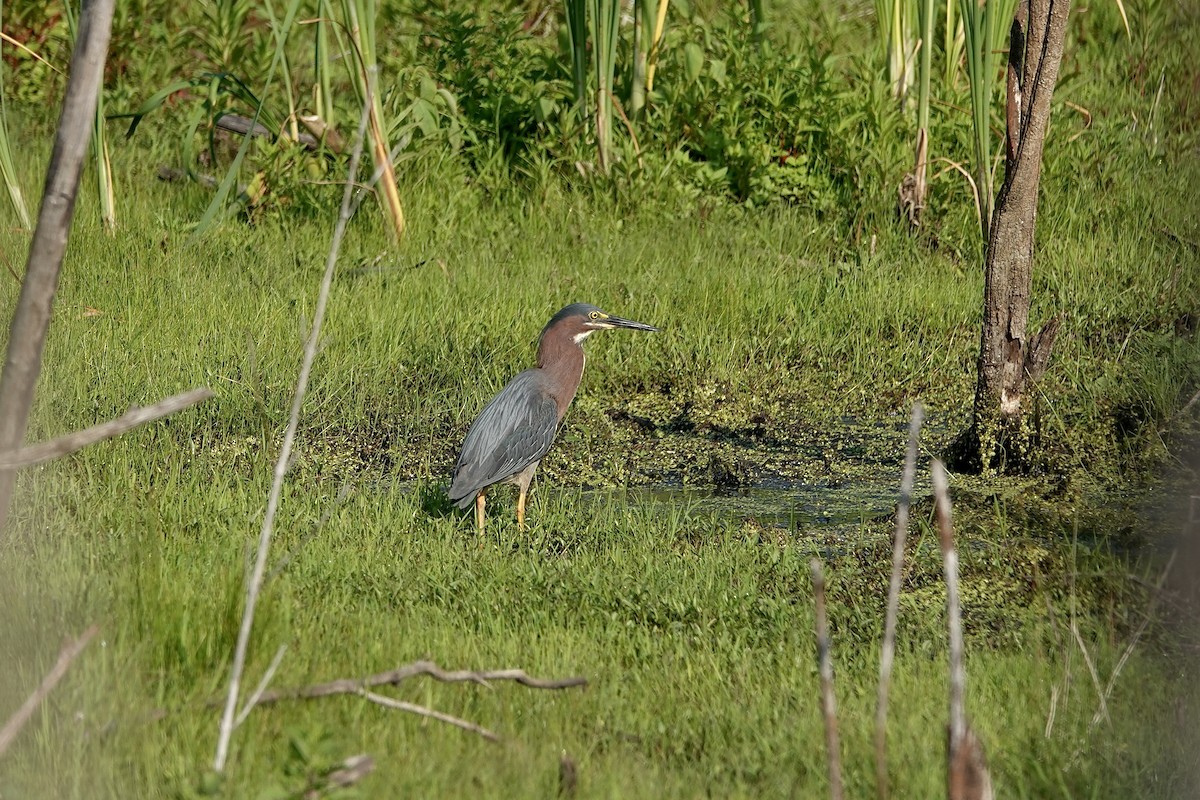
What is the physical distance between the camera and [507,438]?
4871 millimetres

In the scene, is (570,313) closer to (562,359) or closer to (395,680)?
(562,359)

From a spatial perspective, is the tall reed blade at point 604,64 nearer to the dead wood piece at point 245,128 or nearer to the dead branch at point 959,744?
the dead wood piece at point 245,128

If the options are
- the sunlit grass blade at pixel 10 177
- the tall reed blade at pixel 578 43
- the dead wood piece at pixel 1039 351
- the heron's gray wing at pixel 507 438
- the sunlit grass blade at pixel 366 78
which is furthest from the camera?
the tall reed blade at pixel 578 43

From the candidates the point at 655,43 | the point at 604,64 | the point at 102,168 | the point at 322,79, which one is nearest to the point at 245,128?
the point at 322,79

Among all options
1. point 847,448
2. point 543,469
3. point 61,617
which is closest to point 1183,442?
point 847,448

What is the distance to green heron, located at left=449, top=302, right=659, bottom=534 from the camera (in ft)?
15.8

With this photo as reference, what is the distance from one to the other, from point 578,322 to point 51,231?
10.7 feet

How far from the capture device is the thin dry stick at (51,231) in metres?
2.15

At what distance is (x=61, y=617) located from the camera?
11.0ft

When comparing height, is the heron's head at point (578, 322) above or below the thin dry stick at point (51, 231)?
below

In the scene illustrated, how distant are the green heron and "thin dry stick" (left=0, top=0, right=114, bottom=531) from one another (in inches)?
102

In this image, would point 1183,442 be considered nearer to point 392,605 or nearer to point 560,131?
point 392,605

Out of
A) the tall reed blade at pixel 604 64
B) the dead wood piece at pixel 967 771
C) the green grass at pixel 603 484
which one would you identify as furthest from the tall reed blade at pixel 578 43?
the dead wood piece at pixel 967 771

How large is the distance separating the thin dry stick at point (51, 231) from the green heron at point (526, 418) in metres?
2.59
